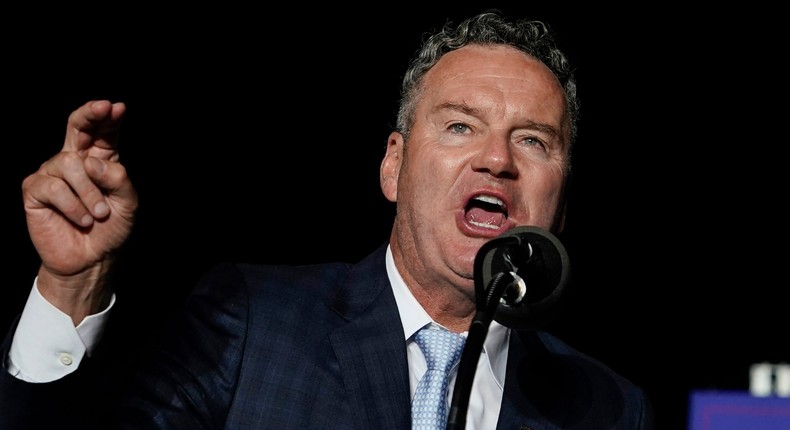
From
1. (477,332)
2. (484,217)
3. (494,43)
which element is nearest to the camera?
(477,332)

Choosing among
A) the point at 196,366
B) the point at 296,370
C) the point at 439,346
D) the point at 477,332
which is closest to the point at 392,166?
the point at 439,346

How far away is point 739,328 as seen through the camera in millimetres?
4180

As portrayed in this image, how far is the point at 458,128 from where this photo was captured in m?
2.23

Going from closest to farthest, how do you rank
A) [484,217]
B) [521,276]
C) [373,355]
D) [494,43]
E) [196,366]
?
[521,276] < [196,366] < [373,355] < [484,217] < [494,43]

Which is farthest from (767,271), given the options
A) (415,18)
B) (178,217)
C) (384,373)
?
(384,373)

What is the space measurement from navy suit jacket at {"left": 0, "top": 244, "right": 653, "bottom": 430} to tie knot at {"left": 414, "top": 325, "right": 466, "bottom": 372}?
64 mm

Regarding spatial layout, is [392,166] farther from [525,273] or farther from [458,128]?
[525,273]

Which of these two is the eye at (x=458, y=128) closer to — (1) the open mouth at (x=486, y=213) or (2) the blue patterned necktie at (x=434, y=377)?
(1) the open mouth at (x=486, y=213)

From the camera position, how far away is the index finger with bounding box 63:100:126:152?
1.58m

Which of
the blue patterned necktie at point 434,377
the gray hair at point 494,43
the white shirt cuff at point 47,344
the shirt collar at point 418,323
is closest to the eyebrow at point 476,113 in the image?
the gray hair at point 494,43

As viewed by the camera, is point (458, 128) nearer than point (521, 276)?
No

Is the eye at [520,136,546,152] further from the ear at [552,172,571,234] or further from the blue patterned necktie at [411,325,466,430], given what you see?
the blue patterned necktie at [411,325,466,430]

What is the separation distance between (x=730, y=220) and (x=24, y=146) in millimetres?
2603

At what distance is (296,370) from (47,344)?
51 centimetres
